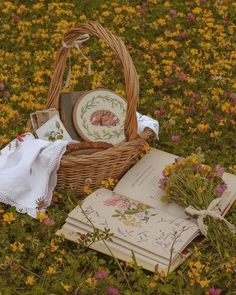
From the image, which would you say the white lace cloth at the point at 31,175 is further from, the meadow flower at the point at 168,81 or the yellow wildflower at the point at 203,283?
the meadow flower at the point at 168,81

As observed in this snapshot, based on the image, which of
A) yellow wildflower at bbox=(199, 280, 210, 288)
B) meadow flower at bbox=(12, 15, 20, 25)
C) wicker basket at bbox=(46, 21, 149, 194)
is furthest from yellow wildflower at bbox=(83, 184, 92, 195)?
meadow flower at bbox=(12, 15, 20, 25)

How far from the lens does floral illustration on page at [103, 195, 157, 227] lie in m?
3.58

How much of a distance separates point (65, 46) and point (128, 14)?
266 cm

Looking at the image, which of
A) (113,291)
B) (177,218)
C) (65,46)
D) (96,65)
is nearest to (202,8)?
(96,65)

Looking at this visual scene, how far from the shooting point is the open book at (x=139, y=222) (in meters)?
3.38

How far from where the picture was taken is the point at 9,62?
5652 mm

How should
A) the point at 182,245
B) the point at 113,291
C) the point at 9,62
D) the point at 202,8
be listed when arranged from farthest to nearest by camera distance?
the point at 202,8
the point at 9,62
the point at 182,245
the point at 113,291

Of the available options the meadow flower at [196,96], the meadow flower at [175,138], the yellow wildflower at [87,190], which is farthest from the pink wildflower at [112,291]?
the meadow flower at [196,96]

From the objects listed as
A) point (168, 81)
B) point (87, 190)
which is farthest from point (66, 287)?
point (168, 81)

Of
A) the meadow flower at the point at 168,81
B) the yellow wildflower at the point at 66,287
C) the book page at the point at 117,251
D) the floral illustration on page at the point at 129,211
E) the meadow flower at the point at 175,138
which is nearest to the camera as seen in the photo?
the yellow wildflower at the point at 66,287

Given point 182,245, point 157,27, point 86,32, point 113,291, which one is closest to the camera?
point 113,291

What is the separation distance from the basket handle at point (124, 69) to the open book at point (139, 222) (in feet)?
1.02

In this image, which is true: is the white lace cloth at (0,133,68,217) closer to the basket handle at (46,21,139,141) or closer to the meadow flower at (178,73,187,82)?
the basket handle at (46,21,139,141)

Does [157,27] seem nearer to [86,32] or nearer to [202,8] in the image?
[202,8]
